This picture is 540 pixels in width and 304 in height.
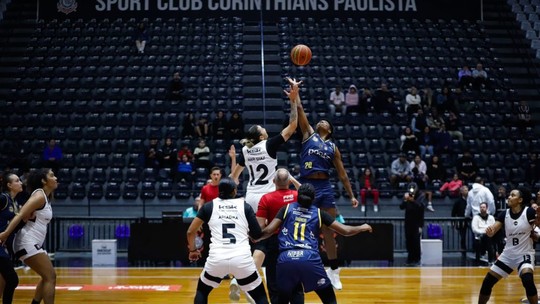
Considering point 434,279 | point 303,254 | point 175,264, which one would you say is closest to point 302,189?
point 303,254

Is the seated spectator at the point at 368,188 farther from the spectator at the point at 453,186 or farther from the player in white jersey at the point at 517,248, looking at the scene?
the player in white jersey at the point at 517,248

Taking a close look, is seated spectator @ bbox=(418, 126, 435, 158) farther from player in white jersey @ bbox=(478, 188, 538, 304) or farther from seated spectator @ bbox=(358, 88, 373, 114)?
player in white jersey @ bbox=(478, 188, 538, 304)

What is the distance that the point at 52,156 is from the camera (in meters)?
21.2

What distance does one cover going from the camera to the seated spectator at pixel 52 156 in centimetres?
2108

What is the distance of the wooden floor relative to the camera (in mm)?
11086

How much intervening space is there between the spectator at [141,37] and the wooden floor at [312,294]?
13.2 metres

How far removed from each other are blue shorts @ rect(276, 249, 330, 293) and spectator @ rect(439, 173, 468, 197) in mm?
13403

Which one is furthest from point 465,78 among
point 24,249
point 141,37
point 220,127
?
point 24,249

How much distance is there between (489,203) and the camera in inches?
673

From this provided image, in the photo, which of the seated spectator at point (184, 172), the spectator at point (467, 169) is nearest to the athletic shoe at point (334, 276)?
the seated spectator at point (184, 172)

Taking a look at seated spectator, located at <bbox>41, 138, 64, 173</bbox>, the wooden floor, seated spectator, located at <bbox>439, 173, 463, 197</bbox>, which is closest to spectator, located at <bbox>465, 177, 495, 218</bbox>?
the wooden floor

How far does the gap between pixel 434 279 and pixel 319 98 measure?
1174cm

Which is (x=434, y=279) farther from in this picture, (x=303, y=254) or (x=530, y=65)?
(x=530, y=65)

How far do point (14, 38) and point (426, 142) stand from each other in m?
15.9
